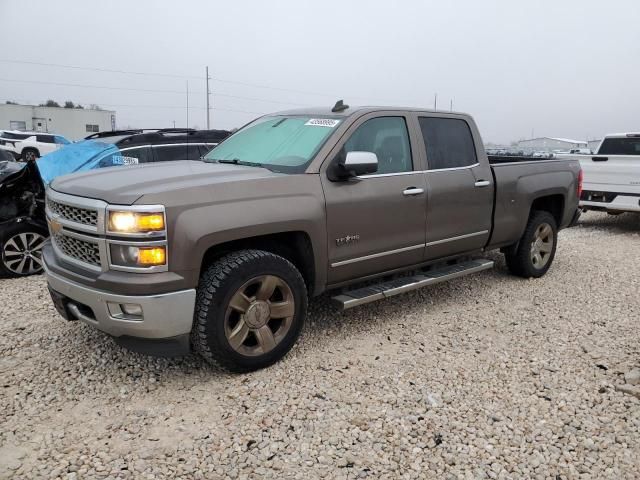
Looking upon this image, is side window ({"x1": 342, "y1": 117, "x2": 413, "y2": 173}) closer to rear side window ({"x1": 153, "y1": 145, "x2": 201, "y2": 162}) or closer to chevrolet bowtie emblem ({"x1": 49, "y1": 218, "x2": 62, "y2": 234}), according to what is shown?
chevrolet bowtie emblem ({"x1": 49, "y1": 218, "x2": 62, "y2": 234})

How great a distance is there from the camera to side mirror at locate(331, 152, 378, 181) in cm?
361

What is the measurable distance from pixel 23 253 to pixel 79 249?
301 centimetres

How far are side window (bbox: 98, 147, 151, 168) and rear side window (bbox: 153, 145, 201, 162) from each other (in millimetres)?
157

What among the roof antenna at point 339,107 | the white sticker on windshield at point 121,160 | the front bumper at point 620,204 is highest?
the roof antenna at point 339,107

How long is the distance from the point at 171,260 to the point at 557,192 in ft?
15.2

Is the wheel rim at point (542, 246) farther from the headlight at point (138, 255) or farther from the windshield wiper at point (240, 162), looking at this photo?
the headlight at point (138, 255)

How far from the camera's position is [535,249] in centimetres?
584

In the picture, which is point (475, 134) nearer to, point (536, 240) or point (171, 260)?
point (536, 240)

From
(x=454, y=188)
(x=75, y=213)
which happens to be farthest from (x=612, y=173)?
(x=75, y=213)

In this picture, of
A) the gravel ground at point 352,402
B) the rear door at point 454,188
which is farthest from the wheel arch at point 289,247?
the rear door at point 454,188

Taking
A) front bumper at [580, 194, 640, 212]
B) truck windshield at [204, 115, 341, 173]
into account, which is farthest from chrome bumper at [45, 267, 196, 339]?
front bumper at [580, 194, 640, 212]

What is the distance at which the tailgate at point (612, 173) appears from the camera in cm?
870

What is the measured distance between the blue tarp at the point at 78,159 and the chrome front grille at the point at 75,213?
2.72 meters

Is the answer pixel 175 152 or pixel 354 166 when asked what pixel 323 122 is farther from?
pixel 175 152
